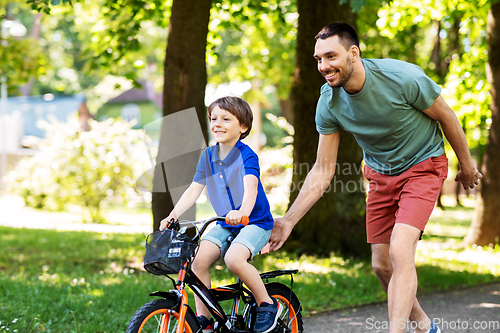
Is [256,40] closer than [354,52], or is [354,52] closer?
[354,52]

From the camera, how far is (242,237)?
3.09 meters

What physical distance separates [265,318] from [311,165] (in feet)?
15.7

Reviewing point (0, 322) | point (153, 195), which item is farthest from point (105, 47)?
point (0, 322)

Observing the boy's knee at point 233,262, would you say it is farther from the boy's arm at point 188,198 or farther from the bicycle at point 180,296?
the boy's arm at point 188,198

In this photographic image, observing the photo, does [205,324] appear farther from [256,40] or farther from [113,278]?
[256,40]

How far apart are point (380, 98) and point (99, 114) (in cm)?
4846

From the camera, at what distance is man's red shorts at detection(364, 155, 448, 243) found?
2.99 metres

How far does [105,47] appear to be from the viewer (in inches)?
334

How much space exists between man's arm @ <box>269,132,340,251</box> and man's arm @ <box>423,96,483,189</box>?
67 cm

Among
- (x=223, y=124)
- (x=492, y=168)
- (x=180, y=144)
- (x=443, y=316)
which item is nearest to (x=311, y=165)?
(x=180, y=144)

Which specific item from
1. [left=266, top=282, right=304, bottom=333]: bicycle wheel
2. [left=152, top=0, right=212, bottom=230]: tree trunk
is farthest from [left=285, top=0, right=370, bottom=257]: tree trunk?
[left=266, top=282, right=304, bottom=333]: bicycle wheel

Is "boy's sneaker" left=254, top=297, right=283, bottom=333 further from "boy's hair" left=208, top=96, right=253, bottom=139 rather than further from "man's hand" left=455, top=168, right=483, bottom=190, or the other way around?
"man's hand" left=455, top=168, right=483, bottom=190

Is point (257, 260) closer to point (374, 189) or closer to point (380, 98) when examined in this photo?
point (374, 189)

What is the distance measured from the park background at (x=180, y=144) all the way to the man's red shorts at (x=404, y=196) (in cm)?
214
